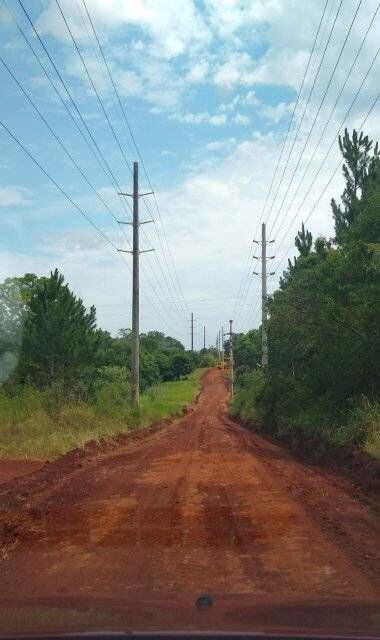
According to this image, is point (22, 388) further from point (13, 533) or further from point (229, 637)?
point (229, 637)

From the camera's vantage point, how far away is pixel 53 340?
32.4m

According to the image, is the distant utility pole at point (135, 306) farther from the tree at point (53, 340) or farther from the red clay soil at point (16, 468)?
the red clay soil at point (16, 468)

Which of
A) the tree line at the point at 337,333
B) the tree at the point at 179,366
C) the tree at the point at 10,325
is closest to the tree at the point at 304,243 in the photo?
the tree line at the point at 337,333

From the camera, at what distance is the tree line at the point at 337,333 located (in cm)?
1870

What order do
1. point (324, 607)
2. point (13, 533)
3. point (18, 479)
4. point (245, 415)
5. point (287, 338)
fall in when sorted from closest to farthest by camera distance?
1. point (324, 607)
2. point (13, 533)
3. point (18, 479)
4. point (287, 338)
5. point (245, 415)

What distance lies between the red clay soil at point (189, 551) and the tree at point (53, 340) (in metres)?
17.2

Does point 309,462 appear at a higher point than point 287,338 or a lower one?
lower

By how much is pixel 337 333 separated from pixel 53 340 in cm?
1647

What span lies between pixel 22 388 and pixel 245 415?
669 inches

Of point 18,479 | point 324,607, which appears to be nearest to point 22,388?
point 18,479

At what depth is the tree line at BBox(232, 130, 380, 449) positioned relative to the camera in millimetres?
18703

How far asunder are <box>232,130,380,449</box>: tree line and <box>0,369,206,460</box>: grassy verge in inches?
290

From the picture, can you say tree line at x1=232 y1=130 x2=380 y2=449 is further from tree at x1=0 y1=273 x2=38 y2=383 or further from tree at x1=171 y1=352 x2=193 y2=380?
tree at x1=171 y1=352 x2=193 y2=380

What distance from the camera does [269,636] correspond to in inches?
145
